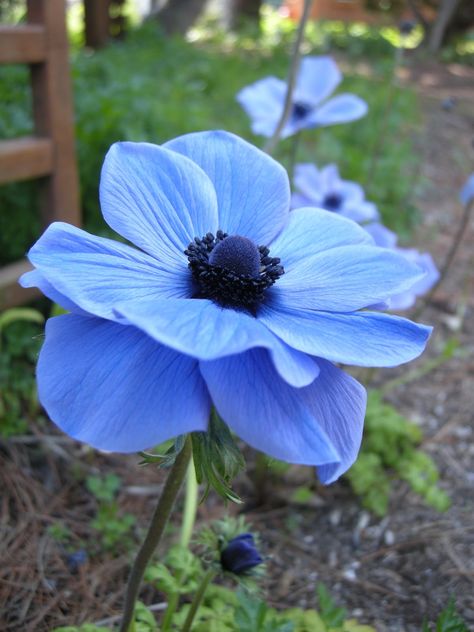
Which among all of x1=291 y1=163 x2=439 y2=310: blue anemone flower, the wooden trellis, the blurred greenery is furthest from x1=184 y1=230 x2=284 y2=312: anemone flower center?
the blurred greenery

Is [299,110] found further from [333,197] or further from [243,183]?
[243,183]

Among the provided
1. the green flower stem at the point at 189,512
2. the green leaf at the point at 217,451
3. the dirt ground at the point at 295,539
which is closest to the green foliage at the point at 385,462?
the dirt ground at the point at 295,539

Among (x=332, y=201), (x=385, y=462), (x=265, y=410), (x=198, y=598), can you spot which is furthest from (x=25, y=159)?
(x=265, y=410)

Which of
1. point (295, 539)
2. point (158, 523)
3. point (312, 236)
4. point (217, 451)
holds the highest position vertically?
point (312, 236)

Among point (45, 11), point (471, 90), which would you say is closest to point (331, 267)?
point (45, 11)

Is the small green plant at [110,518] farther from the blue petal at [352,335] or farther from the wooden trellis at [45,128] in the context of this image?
the blue petal at [352,335]

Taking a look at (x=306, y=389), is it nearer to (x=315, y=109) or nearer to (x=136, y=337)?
(x=136, y=337)

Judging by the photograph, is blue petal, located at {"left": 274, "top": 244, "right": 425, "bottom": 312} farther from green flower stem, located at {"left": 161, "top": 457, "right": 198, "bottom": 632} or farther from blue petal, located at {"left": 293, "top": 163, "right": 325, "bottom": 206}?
blue petal, located at {"left": 293, "top": 163, "right": 325, "bottom": 206}
